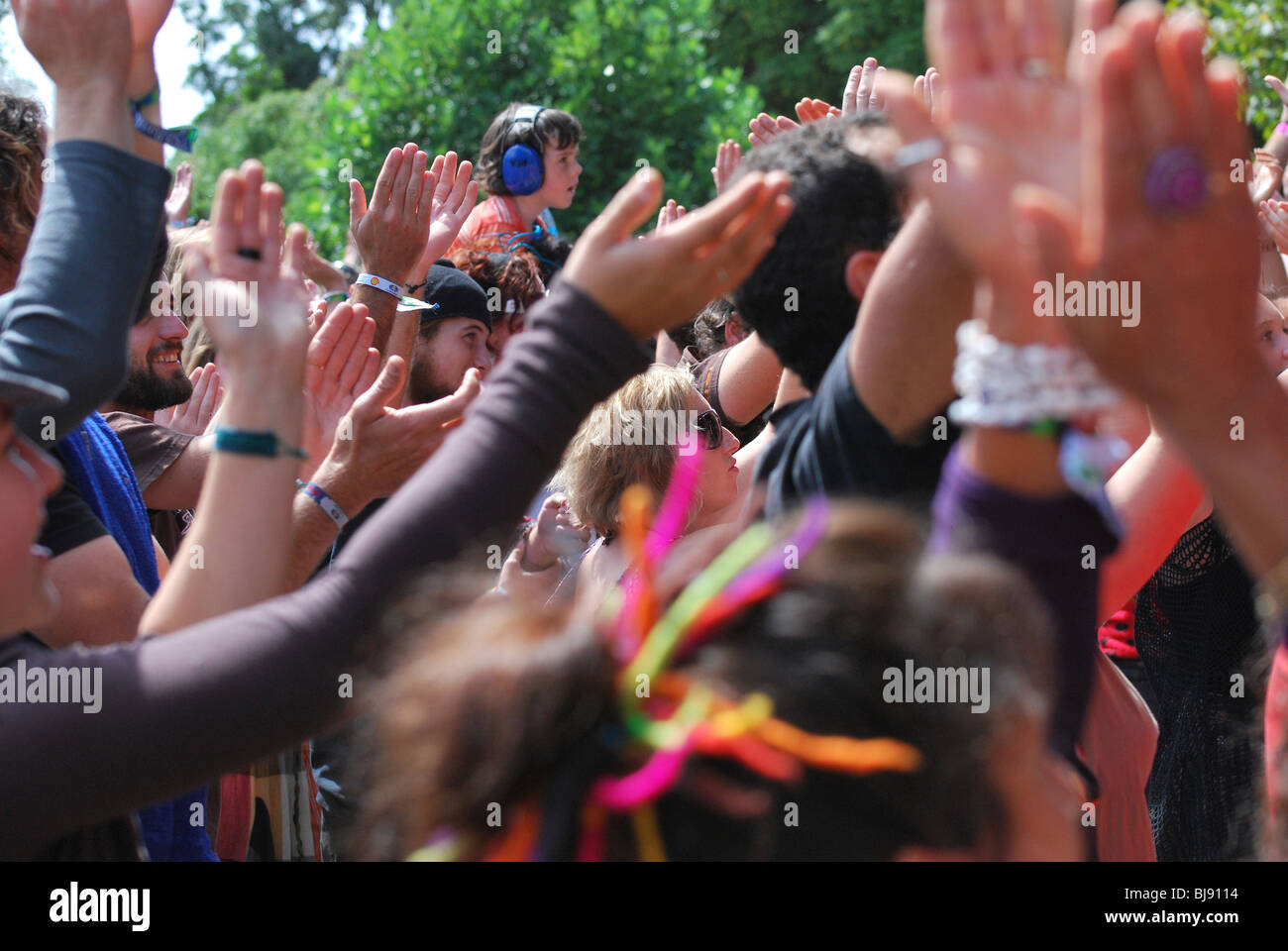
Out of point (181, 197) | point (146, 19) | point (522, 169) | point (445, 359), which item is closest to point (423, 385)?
point (445, 359)

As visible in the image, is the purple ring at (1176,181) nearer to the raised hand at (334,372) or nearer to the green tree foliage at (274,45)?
the raised hand at (334,372)

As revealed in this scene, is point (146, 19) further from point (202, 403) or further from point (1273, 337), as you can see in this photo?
point (1273, 337)

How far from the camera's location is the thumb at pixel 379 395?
2.02 m

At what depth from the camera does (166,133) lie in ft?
5.62

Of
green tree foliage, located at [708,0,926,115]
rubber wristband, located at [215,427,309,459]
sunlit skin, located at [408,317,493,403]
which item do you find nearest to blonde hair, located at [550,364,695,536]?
sunlit skin, located at [408,317,493,403]

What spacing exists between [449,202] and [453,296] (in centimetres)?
30

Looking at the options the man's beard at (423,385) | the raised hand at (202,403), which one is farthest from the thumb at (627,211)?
the man's beard at (423,385)

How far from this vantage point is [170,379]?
323cm

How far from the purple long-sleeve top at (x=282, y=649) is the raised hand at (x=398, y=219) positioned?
5.82 feet

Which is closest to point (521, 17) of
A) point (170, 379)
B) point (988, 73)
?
point (170, 379)
